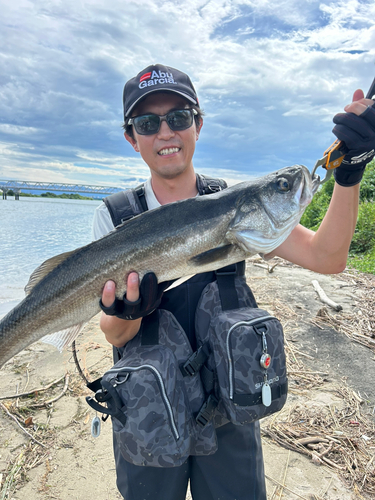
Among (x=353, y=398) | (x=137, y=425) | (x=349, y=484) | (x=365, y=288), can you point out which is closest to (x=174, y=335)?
(x=137, y=425)

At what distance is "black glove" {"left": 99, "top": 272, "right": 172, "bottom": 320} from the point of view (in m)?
2.42

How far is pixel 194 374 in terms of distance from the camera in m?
2.52

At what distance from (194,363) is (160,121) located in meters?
2.21

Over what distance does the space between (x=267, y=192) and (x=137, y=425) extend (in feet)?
6.78

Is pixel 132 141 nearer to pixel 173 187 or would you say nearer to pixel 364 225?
pixel 173 187

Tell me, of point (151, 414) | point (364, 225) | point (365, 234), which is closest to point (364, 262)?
point (365, 234)

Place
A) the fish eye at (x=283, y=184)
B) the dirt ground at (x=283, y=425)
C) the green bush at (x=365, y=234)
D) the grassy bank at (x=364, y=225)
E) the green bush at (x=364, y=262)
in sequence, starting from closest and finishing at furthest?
the fish eye at (x=283, y=184), the dirt ground at (x=283, y=425), the green bush at (x=364, y=262), the grassy bank at (x=364, y=225), the green bush at (x=365, y=234)

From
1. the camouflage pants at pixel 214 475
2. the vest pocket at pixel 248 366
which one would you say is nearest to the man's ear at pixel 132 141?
the vest pocket at pixel 248 366

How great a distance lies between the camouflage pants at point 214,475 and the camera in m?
2.40

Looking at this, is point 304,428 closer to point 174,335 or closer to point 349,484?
point 349,484

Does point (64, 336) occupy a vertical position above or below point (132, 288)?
below

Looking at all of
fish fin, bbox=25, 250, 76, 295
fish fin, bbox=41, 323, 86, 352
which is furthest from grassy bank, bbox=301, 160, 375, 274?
fish fin, bbox=25, 250, 76, 295

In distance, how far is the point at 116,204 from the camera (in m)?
2.93

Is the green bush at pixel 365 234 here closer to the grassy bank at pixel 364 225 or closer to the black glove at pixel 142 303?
the grassy bank at pixel 364 225
